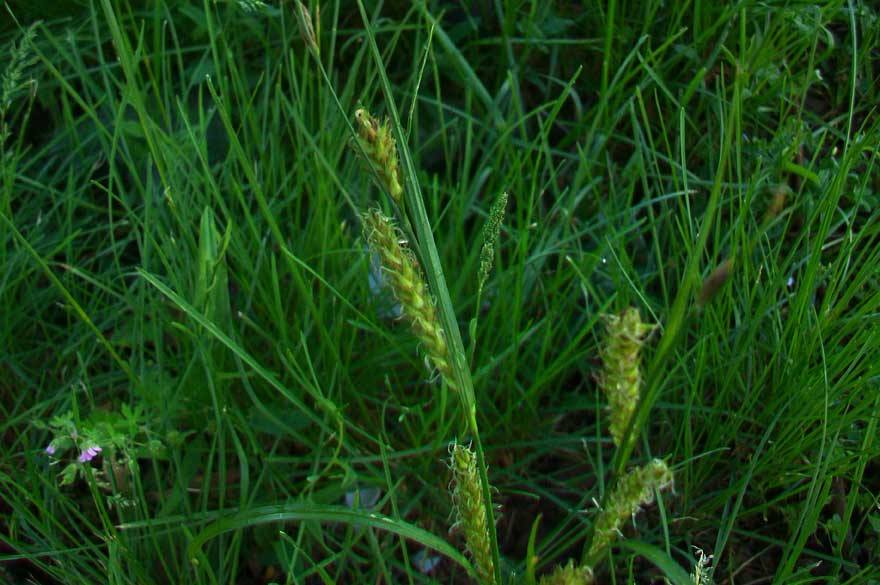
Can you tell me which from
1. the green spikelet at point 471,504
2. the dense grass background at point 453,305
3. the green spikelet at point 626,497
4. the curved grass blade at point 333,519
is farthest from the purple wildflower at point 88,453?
the green spikelet at point 626,497

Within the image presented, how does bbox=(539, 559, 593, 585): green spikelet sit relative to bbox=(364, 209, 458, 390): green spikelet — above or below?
below

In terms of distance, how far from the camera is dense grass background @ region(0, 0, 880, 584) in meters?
1.33

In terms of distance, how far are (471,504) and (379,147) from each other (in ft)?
1.22

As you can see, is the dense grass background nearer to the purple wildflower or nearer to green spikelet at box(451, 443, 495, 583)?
the purple wildflower

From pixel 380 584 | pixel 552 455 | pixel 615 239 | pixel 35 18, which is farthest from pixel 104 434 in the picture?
pixel 35 18

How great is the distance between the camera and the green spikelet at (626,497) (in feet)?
2.53

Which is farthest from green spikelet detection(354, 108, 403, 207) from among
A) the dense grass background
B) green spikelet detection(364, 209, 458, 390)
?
the dense grass background

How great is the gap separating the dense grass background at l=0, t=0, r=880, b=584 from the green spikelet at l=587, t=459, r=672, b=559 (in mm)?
273

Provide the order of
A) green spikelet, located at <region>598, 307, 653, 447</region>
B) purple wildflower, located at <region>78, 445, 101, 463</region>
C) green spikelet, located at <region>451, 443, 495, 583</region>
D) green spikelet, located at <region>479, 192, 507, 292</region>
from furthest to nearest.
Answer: purple wildflower, located at <region>78, 445, 101, 463</region>
green spikelet, located at <region>479, 192, 507, 292</region>
green spikelet, located at <region>451, 443, 495, 583</region>
green spikelet, located at <region>598, 307, 653, 447</region>

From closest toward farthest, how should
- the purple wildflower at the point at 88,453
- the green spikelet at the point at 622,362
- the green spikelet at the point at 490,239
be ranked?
the green spikelet at the point at 622,362 < the green spikelet at the point at 490,239 < the purple wildflower at the point at 88,453

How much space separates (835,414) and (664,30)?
34.6 inches

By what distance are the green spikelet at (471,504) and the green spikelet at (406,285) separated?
12 centimetres

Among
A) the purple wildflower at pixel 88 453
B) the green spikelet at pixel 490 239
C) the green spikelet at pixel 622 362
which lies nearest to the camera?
the green spikelet at pixel 622 362

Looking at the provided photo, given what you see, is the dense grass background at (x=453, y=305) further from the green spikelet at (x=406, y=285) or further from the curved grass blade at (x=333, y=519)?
the green spikelet at (x=406, y=285)
